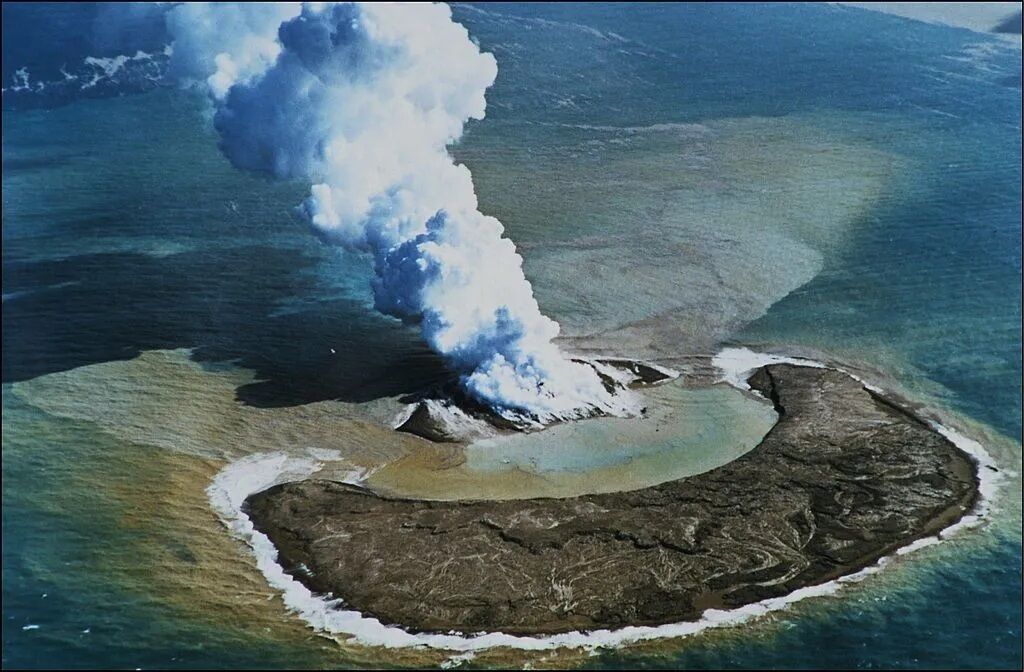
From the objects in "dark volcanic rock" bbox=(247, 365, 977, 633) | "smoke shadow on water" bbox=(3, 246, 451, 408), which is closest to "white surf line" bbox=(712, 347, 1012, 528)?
"dark volcanic rock" bbox=(247, 365, 977, 633)

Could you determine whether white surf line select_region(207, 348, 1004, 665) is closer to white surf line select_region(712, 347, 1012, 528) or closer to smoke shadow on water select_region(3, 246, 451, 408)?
white surf line select_region(712, 347, 1012, 528)

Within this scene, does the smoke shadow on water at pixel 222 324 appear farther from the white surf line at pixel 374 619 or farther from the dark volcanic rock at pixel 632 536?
the dark volcanic rock at pixel 632 536

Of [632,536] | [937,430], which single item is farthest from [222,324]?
[937,430]

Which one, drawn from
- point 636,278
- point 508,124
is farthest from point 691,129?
point 636,278

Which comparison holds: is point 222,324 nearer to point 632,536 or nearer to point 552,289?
point 552,289

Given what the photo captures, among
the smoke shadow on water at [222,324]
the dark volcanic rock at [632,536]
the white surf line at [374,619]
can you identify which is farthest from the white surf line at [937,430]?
the smoke shadow on water at [222,324]
